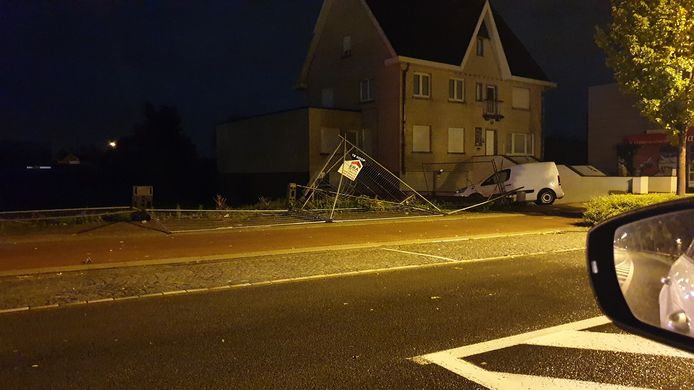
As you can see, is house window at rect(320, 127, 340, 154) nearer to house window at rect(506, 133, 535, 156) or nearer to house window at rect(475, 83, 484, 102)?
house window at rect(475, 83, 484, 102)

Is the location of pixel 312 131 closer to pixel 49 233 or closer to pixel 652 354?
pixel 49 233

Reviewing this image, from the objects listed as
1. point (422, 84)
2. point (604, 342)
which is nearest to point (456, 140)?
point (422, 84)

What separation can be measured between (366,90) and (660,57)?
1799cm

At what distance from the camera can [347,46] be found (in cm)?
3419

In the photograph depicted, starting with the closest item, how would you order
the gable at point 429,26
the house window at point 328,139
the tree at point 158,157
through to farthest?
the gable at point 429,26 → the house window at point 328,139 → the tree at point 158,157

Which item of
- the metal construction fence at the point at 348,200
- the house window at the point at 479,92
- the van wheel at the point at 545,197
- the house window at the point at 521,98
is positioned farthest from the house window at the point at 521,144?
the metal construction fence at the point at 348,200

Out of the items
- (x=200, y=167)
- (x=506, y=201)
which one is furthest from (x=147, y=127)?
(x=506, y=201)

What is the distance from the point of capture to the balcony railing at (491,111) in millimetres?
34250

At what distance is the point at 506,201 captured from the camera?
932 inches

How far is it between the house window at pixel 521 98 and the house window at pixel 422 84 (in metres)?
6.98

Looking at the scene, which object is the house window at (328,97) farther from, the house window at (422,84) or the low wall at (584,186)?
the low wall at (584,186)

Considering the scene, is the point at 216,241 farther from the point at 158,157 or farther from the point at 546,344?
the point at 158,157

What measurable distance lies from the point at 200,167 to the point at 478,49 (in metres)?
26.2

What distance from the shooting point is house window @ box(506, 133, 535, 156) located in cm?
3619
